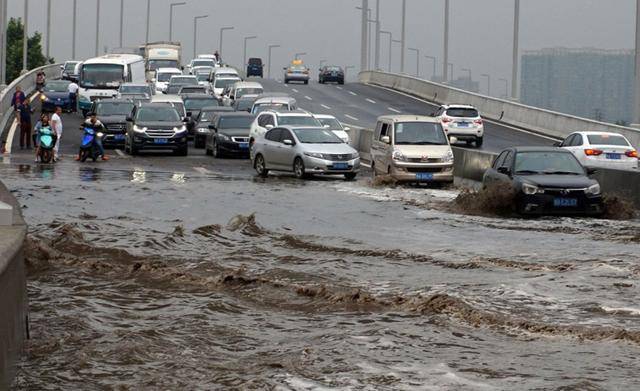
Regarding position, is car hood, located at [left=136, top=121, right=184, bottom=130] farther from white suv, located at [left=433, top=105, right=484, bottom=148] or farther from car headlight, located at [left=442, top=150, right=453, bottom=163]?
car headlight, located at [left=442, top=150, right=453, bottom=163]

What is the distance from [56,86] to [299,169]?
33.0 meters

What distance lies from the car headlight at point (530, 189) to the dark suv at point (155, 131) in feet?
63.5

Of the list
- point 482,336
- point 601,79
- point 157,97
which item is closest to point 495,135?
point 157,97

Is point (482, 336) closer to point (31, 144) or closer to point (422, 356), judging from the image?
point (422, 356)

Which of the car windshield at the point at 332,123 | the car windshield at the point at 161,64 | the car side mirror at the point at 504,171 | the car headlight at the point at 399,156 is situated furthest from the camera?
the car windshield at the point at 161,64

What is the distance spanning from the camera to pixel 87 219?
23344 millimetres

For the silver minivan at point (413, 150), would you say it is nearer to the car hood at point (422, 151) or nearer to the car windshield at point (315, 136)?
the car hood at point (422, 151)

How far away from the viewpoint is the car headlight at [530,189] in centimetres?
2417

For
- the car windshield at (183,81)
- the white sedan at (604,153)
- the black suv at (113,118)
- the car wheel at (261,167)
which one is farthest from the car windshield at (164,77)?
the white sedan at (604,153)

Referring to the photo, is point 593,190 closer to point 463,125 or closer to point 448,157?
point 448,157

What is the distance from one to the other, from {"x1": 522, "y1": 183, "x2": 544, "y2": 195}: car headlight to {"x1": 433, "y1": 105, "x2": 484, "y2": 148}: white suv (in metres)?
25.6

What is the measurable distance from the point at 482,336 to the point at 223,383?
3106 mm

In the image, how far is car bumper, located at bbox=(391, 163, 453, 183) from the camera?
3197 centimetres

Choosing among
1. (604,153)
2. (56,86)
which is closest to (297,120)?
(604,153)
